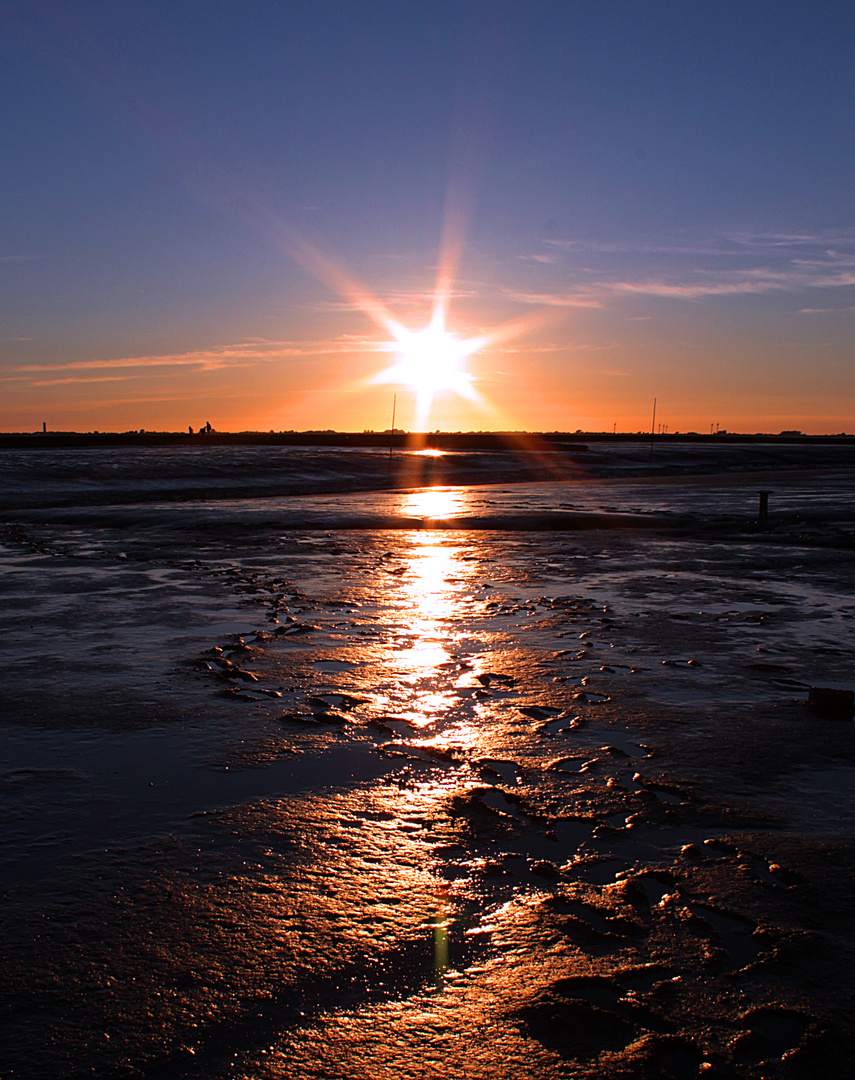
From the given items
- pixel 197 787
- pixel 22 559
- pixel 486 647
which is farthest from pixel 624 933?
pixel 22 559

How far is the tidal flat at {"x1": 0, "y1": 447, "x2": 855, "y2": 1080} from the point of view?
2.73 metres

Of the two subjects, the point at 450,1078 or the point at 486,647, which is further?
the point at 486,647

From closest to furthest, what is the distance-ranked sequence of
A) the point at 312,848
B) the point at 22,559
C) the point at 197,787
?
the point at 312,848, the point at 197,787, the point at 22,559

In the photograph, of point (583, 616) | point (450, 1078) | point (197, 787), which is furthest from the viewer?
point (583, 616)

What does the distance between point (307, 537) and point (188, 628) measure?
8944 mm

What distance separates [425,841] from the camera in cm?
402

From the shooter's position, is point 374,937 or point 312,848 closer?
point 374,937

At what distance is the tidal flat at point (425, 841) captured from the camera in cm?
273

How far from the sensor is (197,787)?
15.2 ft

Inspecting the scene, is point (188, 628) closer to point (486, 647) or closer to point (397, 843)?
point (486, 647)

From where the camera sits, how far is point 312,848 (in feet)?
12.9

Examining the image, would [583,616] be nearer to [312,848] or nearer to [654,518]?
[312,848]

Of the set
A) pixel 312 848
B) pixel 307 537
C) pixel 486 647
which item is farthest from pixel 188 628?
pixel 307 537

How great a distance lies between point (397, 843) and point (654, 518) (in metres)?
18.9
